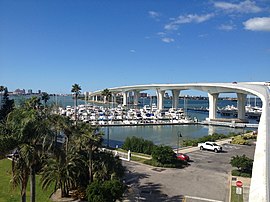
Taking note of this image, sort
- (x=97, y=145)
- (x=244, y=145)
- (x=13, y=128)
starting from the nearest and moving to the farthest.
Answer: (x=13, y=128)
(x=97, y=145)
(x=244, y=145)

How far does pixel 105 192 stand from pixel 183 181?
956cm

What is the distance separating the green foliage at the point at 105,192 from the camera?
54.7ft

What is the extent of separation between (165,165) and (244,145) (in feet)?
68.9

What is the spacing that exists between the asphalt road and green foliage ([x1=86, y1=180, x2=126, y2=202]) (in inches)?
132

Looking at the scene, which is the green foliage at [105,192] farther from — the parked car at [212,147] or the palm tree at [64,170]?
the parked car at [212,147]

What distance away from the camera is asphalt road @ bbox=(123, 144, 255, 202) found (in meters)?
20.6

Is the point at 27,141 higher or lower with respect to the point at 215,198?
higher

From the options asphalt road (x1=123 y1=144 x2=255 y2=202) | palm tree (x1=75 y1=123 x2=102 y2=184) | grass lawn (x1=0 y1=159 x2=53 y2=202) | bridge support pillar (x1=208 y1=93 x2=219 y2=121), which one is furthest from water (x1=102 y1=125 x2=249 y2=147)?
palm tree (x1=75 y1=123 x2=102 y2=184)

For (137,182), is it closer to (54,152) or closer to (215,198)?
(215,198)

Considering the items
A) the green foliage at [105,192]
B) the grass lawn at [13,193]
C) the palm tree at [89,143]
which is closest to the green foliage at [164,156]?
the palm tree at [89,143]

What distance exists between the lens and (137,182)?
2364cm

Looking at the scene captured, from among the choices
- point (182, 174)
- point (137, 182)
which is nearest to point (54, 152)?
point (137, 182)

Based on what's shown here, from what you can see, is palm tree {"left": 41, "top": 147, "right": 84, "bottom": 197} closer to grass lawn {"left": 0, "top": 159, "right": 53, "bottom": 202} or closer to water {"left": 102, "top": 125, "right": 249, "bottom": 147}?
grass lawn {"left": 0, "top": 159, "right": 53, "bottom": 202}

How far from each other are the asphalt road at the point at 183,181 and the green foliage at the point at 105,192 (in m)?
3.35
